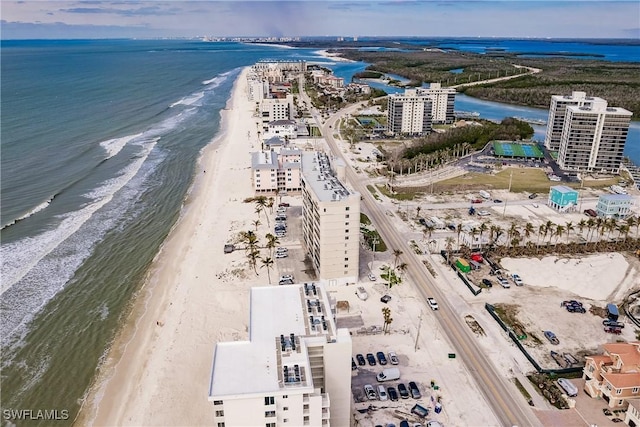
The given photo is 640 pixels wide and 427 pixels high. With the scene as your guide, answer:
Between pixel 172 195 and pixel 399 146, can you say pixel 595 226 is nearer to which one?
pixel 399 146

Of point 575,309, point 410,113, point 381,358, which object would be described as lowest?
point 575,309

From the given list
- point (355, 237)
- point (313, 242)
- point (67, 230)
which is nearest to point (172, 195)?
point (67, 230)

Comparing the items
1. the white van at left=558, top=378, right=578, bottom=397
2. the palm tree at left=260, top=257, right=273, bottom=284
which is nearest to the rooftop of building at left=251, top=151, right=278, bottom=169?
the palm tree at left=260, top=257, right=273, bottom=284

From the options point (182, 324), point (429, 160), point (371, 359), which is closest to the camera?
point (371, 359)

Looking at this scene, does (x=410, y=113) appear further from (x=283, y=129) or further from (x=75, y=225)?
(x=75, y=225)

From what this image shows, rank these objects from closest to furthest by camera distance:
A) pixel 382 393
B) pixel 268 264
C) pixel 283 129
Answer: pixel 382 393 < pixel 268 264 < pixel 283 129

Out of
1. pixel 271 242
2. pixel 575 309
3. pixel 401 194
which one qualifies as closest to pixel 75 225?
pixel 271 242

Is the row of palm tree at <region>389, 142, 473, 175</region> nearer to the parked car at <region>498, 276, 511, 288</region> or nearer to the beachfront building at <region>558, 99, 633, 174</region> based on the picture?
the beachfront building at <region>558, 99, 633, 174</region>
